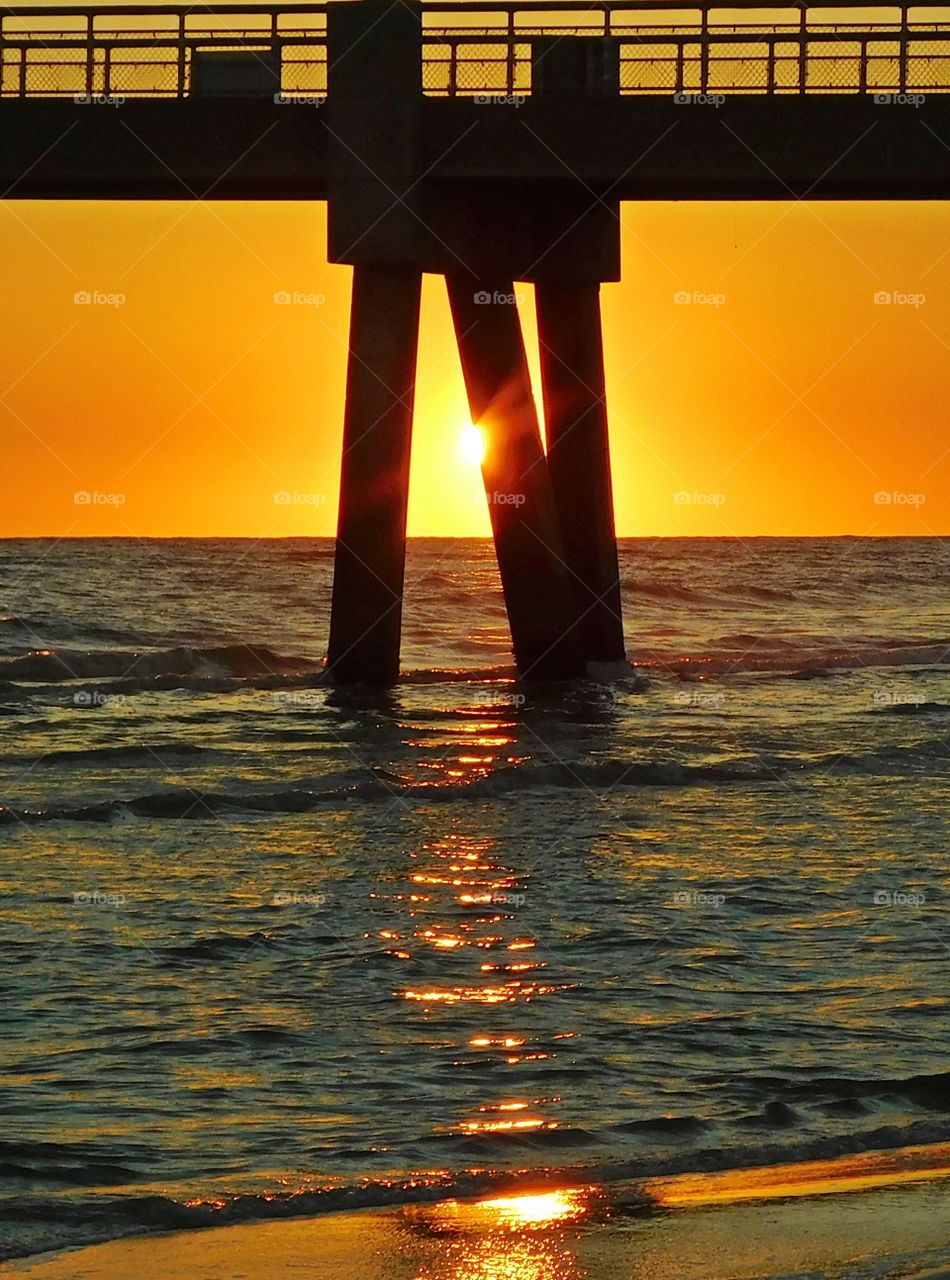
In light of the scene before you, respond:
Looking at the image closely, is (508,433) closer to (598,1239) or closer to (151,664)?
(151,664)

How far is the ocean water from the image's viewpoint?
376 inches

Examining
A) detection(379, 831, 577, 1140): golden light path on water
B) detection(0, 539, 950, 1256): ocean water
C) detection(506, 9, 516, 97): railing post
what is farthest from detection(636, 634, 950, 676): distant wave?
detection(379, 831, 577, 1140): golden light path on water

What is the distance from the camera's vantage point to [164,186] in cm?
3256

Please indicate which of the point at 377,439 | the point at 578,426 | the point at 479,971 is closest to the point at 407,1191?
the point at 479,971

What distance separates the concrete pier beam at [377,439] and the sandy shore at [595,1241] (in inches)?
857

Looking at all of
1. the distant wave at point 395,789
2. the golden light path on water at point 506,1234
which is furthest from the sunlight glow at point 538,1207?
the distant wave at point 395,789

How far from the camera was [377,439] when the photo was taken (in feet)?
99.8

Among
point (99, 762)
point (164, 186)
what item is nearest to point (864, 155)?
point (164, 186)

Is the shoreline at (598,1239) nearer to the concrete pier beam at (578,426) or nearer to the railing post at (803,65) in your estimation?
the railing post at (803,65)

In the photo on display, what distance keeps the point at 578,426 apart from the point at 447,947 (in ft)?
70.3

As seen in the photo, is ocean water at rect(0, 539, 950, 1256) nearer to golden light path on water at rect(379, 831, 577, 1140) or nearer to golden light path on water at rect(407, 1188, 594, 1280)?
golden light path on water at rect(379, 831, 577, 1140)

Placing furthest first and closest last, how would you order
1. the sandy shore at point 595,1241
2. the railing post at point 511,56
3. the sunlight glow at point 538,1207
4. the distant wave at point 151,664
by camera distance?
the distant wave at point 151,664 → the railing post at point 511,56 → the sunlight glow at point 538,1207 → the sandy shore at point 595,1241

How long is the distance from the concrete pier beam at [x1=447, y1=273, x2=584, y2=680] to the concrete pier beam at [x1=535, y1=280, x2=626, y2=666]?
1391mm

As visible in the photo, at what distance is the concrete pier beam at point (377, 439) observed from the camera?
99.5 feet
